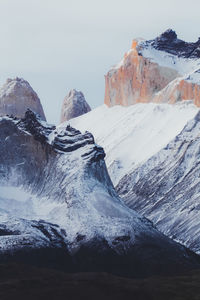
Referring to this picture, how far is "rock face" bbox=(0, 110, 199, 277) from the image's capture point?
78312 millimetres

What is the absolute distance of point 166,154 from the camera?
141 meters

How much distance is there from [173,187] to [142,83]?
51.6 metres

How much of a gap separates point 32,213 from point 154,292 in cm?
2633

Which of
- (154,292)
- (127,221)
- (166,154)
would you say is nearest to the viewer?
(154,292)

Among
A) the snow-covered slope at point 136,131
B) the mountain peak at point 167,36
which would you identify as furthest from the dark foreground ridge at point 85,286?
the mountain peak at point 167,36

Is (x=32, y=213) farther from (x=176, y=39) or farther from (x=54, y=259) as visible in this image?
(x=176, y=39)

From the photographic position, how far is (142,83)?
178 metres

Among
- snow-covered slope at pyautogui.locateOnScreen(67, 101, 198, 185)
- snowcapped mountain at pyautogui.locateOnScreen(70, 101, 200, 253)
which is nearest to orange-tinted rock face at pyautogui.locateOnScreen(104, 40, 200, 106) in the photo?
snow-covered slope at pyautogui.locateOnScreen(67, 101, 198, 185)

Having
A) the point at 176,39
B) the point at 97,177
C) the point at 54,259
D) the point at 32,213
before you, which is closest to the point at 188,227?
the point at 97,177

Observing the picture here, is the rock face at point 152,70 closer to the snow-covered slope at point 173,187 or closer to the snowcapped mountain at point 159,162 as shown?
the snowcapped mountain at point 159,162

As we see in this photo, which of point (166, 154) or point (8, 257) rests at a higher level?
point (8, 257)

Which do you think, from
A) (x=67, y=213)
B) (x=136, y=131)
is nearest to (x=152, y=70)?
(x=136, y=131)

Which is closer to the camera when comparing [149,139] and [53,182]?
[53,182]

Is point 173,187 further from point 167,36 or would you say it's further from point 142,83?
point 167,36
